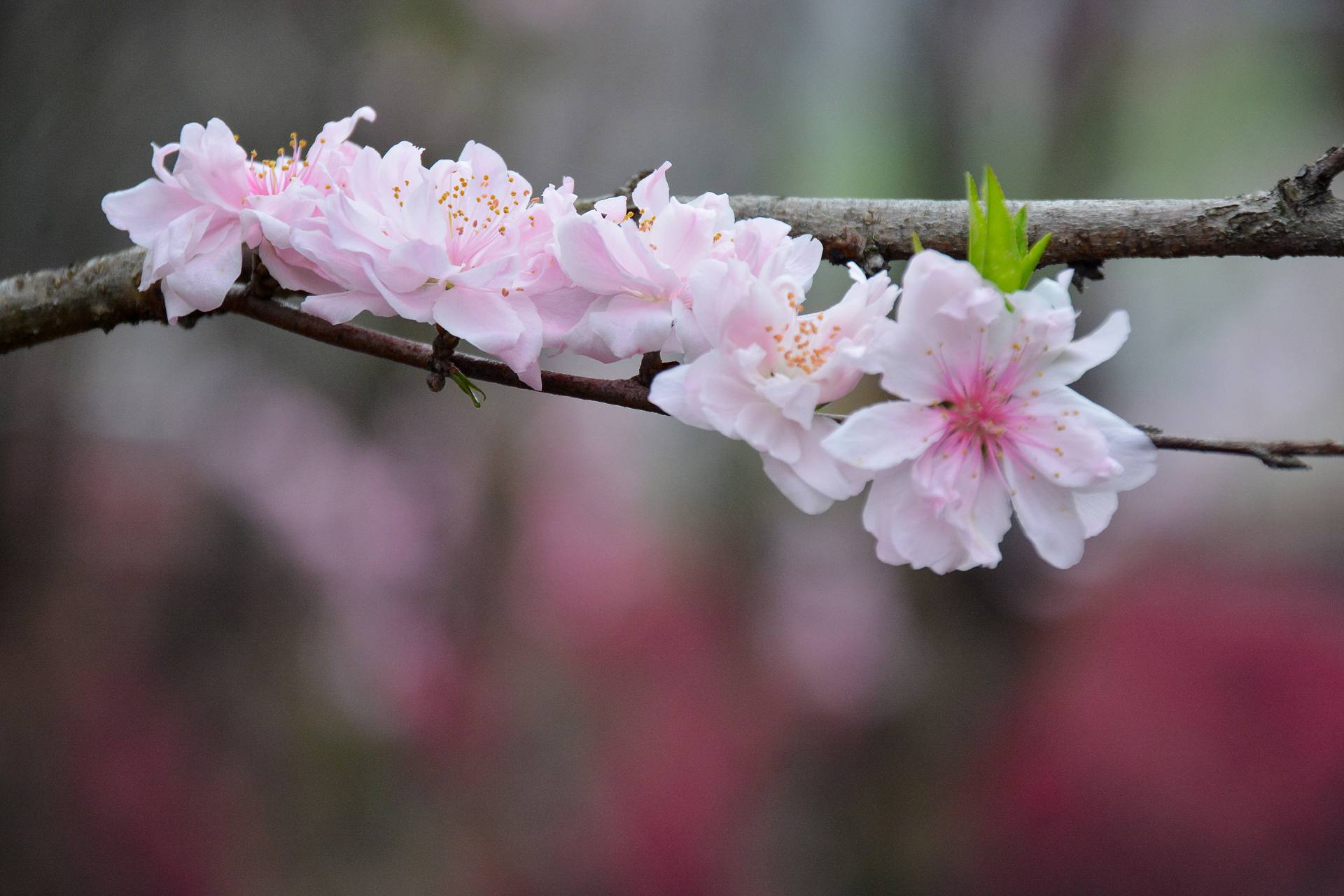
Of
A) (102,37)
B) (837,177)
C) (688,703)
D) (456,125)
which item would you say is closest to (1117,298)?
(837,177)

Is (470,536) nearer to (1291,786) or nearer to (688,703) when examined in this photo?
(688,703)

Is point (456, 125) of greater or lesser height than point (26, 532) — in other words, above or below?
above

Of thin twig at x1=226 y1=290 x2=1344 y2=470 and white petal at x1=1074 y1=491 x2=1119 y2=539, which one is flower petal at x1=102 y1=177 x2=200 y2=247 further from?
white petal at x1=1074 y1=491 x2=1119 y2=539

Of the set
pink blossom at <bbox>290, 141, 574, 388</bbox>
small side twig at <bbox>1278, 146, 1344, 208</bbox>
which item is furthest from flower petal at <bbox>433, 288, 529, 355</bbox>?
small side twig at <bbox>1278, 146, 1344, 208</bbox>

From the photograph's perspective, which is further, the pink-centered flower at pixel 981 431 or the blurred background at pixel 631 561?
the blurred background at pixel 631 561

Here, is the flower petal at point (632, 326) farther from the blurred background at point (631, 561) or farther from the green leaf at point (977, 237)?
the blurred background at point (631, 561)

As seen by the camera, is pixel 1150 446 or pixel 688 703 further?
pixel 688 703

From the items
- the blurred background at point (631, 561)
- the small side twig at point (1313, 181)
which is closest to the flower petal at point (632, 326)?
the small side twig at point (1313, 181)

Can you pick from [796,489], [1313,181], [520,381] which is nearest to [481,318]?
[520,381]
